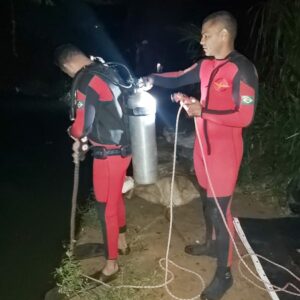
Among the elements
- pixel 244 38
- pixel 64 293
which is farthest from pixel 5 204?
pixel 244 38

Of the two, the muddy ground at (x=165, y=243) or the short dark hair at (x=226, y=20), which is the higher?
the short dark hair at (x=226, y=20)

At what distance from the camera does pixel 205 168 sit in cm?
292

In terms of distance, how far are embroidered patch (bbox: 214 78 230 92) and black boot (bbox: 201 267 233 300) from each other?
1469mm

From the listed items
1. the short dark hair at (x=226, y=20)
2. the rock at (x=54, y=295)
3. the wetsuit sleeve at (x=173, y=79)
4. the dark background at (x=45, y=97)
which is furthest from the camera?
the dark background at (x=45, y=97)

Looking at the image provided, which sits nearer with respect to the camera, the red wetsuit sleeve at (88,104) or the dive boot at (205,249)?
the red wetsuit sleeve at (88,104)

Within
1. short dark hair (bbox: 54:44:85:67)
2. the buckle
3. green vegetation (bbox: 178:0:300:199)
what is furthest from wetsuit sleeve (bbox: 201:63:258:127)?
green vegetation (bbox: 178:0:300:199)

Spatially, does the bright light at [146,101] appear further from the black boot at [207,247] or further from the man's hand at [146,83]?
the black boot at [207,247]

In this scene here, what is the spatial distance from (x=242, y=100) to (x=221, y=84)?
241mm

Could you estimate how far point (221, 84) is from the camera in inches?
107

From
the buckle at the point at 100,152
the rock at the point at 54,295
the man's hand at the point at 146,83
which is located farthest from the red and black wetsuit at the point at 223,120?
the rock at the point at 54,295

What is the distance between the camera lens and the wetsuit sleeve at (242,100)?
2547 millimetres

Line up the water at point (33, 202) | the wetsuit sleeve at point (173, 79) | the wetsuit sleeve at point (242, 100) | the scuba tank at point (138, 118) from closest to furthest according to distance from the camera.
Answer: the wetsuit sleeve at point (242, 100) < the scuba tank at point (138, 118) < the wetsuit sleeve at point (173, 79) < the water at point (33, 202)

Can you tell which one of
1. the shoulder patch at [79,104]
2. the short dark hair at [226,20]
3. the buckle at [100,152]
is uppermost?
the short dark hair at [226,20]

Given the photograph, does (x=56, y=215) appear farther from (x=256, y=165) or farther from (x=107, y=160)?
(x=256, y=165)
